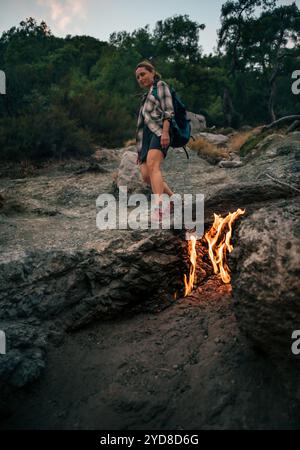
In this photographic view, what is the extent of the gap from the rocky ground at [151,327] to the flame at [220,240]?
0.12 meters

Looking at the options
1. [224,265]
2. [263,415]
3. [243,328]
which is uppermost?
[224,265]

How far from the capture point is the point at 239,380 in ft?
7.20

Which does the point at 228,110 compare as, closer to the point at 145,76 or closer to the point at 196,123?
the point at 196,123

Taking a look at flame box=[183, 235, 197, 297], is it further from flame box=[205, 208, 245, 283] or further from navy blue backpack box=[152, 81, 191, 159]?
navy blue backpack box=[152, 81, 191, 159]

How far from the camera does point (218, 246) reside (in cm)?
330

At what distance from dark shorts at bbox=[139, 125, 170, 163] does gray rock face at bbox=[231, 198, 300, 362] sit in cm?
198

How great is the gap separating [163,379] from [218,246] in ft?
4.49

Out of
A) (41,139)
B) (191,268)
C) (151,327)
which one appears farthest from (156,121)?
(41,139)

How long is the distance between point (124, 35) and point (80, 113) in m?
26.1

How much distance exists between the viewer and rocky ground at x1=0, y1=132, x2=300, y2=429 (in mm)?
2086
